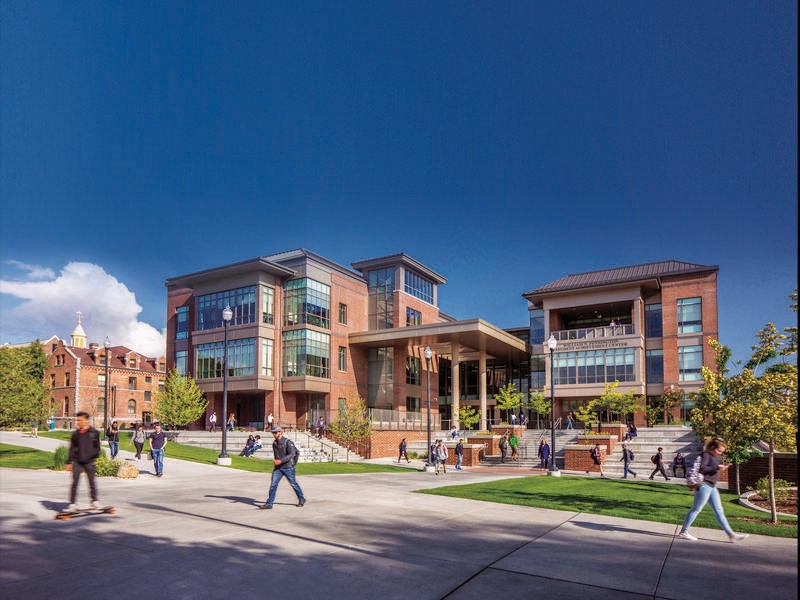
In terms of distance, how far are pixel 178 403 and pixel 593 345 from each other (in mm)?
33659

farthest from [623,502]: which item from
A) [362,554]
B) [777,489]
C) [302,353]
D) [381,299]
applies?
[381,299]

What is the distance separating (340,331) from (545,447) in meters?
23.0

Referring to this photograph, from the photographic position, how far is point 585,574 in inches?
316

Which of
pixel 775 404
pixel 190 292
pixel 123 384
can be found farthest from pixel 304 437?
pixel 123 384

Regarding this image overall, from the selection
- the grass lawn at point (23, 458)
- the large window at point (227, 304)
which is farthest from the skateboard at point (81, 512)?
the large window at point (227, 304)

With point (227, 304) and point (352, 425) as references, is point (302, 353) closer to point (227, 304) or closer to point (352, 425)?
point (227, 304)

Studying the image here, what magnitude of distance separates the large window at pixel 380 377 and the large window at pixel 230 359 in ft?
38.3

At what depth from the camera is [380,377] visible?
178ft

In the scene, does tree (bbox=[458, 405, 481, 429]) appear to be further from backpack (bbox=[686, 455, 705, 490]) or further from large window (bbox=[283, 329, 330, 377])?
backpack (bbox=[686, 455, 705, 490])

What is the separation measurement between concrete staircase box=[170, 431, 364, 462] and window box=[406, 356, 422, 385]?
1522 centimetres

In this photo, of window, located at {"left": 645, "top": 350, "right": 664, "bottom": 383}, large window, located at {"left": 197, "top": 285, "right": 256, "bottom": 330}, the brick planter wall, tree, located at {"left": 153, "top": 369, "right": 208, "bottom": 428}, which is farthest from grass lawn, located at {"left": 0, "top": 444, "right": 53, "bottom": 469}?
window, located at {"left": 645, "top": 350, "right": 664, "bottom": 383}

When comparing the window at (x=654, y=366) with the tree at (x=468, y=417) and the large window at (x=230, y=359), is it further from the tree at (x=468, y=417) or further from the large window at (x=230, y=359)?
the large window at (x=230, y=359)

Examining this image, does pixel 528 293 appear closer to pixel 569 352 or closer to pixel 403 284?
pixel 569 352

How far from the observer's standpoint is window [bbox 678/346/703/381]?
1988 inches
